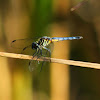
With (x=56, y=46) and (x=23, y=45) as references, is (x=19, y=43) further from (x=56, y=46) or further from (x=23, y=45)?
(x=56, y=46)

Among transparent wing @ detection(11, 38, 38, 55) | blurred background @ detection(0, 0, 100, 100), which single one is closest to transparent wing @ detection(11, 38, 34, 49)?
transparent wing @ detection(11, 38, 38, 55)

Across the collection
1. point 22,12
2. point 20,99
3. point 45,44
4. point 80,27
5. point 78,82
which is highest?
point 22,12

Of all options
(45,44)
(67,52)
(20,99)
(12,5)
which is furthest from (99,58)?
(12,5)

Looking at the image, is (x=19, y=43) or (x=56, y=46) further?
(x=56, y=46)

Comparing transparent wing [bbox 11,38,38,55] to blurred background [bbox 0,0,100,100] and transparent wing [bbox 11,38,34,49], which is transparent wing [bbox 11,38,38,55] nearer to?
transparent wing [bbox 11,38,34,49]

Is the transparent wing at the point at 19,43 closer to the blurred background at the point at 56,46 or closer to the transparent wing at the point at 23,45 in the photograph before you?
the transparent wing at the point at 23,45

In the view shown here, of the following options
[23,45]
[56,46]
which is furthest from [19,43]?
[56,46]

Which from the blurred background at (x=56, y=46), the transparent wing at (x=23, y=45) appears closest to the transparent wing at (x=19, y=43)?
the transparent wing at (x=23, y=45)

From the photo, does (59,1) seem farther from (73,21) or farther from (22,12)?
(22,12)
